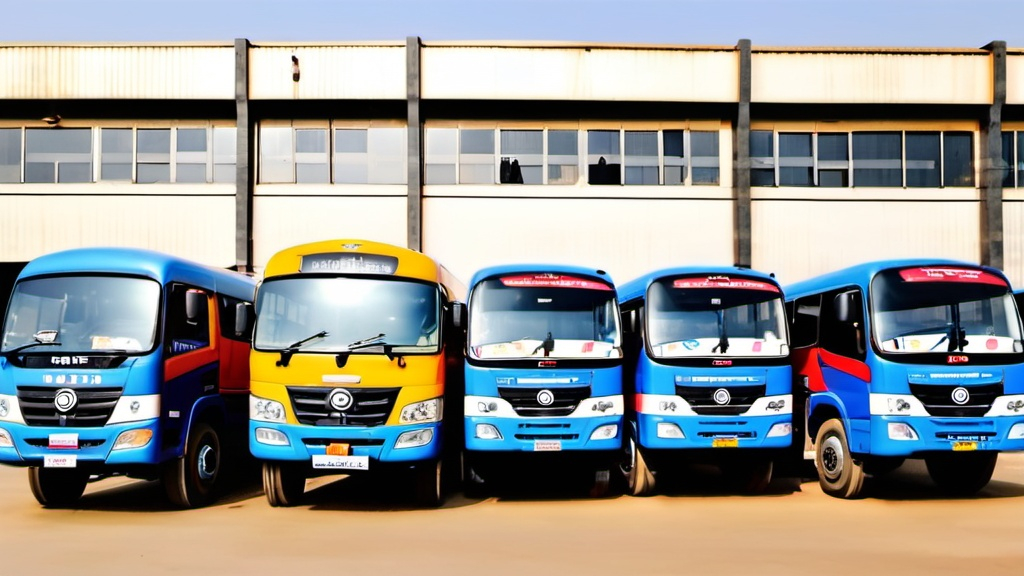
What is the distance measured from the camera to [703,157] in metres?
25.3

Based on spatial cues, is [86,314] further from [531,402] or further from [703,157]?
[703,157]

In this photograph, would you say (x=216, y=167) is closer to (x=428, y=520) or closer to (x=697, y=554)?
(x=428, y=520)

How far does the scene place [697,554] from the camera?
9000 mm

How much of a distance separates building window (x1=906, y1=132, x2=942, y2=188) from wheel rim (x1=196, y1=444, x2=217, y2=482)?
18.5 meters

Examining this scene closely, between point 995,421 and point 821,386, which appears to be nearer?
point 995,421

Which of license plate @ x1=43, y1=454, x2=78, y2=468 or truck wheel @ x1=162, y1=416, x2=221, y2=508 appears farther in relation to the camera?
truck wheel @ x1=162, y1=416, x2=221, y2=508

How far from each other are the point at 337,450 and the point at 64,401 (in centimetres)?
295

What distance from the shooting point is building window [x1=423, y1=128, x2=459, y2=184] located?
25062 mm

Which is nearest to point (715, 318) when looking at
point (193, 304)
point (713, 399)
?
point (713, 399)

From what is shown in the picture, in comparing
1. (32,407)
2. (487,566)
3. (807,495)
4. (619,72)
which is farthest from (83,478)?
(619,72)

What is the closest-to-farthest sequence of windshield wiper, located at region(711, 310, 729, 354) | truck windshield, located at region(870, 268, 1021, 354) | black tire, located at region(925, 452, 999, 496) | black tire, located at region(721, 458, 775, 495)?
truck windshield, located at region(870, 268, 1021, 354) → windshield wiper, located at region(711, 310, 729, 354) → black tire, located at region(925, 452, 999, 496) → black tire, located at region(721, 458, 775, 495)

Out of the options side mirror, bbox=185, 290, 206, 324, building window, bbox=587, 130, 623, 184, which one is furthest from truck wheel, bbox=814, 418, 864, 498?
building window, bbox=587, 130, 623, 184

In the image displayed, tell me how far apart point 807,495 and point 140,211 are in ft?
56.2

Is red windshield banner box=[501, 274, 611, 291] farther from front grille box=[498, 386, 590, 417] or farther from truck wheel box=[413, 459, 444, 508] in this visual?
truck wheel box=[413, 459, 444, 508]
